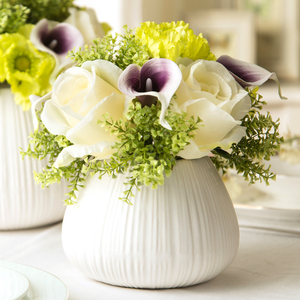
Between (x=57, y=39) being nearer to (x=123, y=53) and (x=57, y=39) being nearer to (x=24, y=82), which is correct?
(x=24, y=82)

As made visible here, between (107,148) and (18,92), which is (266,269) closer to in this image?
(107,148)

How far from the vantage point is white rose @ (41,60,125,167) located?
0.38 m

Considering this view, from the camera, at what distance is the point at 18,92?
58 centimetres

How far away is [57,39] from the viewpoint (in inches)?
24.0

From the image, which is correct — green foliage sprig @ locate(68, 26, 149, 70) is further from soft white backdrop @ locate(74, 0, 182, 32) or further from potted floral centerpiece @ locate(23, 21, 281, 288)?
soft white backdrop @ locate(74, 0, 182, 32)

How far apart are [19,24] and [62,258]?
330mm

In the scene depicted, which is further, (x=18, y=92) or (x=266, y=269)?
(x=18, y=92)

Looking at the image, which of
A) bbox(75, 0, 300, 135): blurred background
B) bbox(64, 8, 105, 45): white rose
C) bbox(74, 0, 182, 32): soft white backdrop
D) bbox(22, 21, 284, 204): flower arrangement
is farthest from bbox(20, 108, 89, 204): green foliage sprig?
bbox(75, 0, 300, 135): blurred background

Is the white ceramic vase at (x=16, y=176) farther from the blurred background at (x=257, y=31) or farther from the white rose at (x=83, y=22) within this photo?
the blurred background at (x=257, y=31)

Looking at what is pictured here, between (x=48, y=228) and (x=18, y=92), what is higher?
(x=18, y=92)

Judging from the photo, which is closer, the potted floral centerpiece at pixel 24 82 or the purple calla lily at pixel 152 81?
the purple calla lily at pixel 152 81

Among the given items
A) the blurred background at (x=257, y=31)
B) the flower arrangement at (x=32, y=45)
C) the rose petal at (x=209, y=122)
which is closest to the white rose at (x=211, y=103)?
the rose petal at (x=209, y=122)

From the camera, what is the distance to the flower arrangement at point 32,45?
0.57m

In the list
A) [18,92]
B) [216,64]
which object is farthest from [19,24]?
[216,64]
